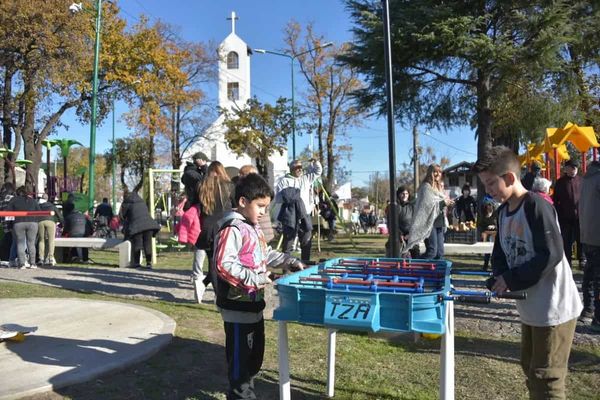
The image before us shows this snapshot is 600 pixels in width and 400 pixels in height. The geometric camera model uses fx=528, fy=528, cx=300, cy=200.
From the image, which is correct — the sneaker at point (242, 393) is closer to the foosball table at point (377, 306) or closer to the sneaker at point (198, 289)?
the foosball table at point (377, 306)

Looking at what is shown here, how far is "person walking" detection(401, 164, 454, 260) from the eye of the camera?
698 cm

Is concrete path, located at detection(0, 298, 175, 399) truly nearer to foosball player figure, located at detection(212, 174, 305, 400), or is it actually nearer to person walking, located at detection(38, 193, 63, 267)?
foosball player figure, located at detection(212, 174, 305, 400)

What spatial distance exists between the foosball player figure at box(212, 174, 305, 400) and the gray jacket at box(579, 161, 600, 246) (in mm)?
3924

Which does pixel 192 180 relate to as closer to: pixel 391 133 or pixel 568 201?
pixel 391 133

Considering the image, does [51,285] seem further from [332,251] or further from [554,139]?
[554,139]

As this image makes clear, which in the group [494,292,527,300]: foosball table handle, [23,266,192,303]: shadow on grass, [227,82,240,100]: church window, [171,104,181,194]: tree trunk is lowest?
[23,266,192,303]: shadow on grass

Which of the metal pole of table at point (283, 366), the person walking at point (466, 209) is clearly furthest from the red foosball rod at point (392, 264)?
the person walking at point (466, 209)

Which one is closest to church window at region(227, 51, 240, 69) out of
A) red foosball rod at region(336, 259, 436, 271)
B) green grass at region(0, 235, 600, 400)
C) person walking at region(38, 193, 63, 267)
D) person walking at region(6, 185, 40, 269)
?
person walking at region(38, 193, 63, 267)

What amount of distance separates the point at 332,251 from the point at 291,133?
54.9 ft

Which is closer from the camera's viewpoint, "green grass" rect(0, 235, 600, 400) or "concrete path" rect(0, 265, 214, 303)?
"green grass" rect(0, 235, 600, 400)

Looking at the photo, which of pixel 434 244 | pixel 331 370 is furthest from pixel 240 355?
pixel 434 244

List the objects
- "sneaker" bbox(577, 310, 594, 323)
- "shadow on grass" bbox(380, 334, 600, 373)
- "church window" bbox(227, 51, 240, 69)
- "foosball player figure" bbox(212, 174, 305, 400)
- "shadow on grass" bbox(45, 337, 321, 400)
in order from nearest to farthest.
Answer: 1. "foosball player figure" bbox(212, 174, 305, 400)
2. "shadow on grass" bbox(45, 337, 321, 400)
3. "shadow on grass" bbox(380, 334, 600, 373)
4. "sneaker" bbox(577, 310, 594, 323)
5. "church window" bbox(227, 51, 240, 69)

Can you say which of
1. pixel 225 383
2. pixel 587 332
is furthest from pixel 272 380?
pixel 587 332

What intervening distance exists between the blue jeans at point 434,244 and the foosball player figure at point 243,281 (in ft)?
13.7
